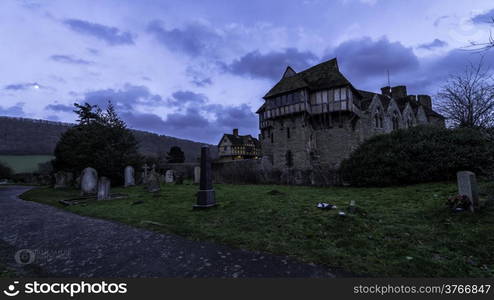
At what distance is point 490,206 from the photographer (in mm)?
6098

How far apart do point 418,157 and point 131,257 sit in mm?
14055

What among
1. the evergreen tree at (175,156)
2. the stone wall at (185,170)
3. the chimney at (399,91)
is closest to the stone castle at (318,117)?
the chimney at (399,91)

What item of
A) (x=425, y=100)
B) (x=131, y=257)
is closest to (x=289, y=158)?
(x=131, y=257)

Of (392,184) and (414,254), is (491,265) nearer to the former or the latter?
(414,254)

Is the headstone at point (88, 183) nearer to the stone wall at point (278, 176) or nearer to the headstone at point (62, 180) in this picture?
the stone wall at point (278, 176)

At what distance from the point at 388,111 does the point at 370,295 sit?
34303 mm

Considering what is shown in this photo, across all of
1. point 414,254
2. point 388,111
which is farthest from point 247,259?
point 388,111

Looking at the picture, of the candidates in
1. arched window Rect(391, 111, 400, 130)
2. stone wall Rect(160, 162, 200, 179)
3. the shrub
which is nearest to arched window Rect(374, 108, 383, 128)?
arched window Rect(391, 111, 400, 130)

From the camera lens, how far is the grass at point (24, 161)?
45622 millimetres

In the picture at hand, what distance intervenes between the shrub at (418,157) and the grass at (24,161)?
195ft

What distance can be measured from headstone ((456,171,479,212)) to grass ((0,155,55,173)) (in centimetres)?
6284

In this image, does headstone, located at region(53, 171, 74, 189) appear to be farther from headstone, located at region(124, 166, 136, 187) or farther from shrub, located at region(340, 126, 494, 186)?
shrub, located at region(340, 126, 494, 186)

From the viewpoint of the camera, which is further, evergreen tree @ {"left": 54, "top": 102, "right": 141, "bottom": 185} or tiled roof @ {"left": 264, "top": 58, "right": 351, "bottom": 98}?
tiled roof @ {"left": 264, "top": 58, "right": 351, "bottom": 98}

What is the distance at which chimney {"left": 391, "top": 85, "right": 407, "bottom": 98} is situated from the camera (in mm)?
37469
